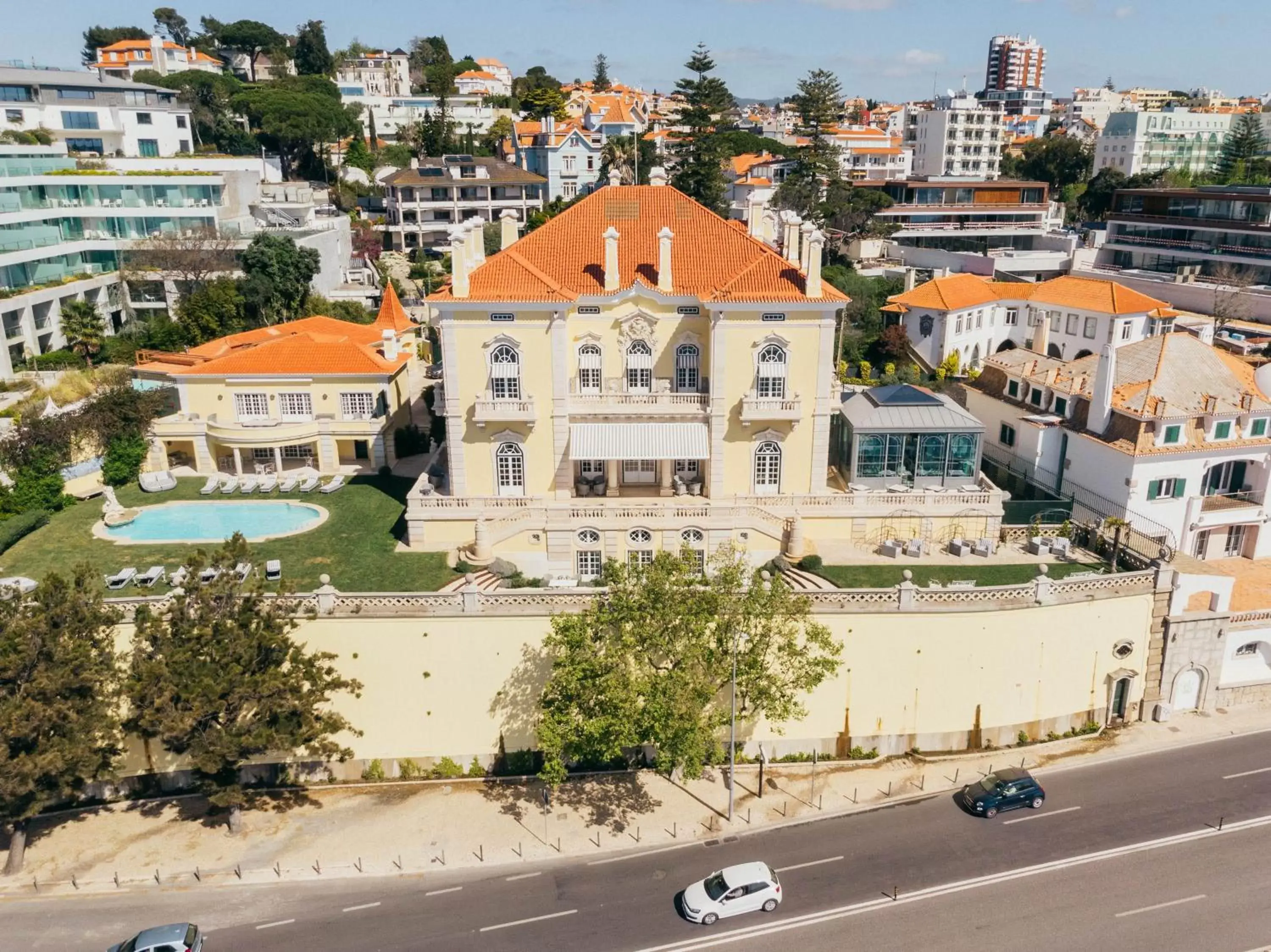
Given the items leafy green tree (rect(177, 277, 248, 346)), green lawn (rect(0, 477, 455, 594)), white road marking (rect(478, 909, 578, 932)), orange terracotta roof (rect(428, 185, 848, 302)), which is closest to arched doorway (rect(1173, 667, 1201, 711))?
orange terracotta roof (rect(428, 185, 848, 302))

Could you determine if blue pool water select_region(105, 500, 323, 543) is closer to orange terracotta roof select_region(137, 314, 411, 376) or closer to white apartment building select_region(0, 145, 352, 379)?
orange terracotta roof select_region(137, 314, 411, 376)

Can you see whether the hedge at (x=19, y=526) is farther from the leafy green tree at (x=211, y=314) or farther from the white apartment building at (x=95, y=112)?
the white apartment building at (x=95, y=112)

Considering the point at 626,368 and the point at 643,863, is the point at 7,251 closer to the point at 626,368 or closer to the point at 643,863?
the point at 626,368

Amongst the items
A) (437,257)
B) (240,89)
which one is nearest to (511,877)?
(437,257)

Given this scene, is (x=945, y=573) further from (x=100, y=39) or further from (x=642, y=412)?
(x=100, y=39)

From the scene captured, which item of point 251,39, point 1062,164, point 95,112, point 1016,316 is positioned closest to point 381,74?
point 251,39
